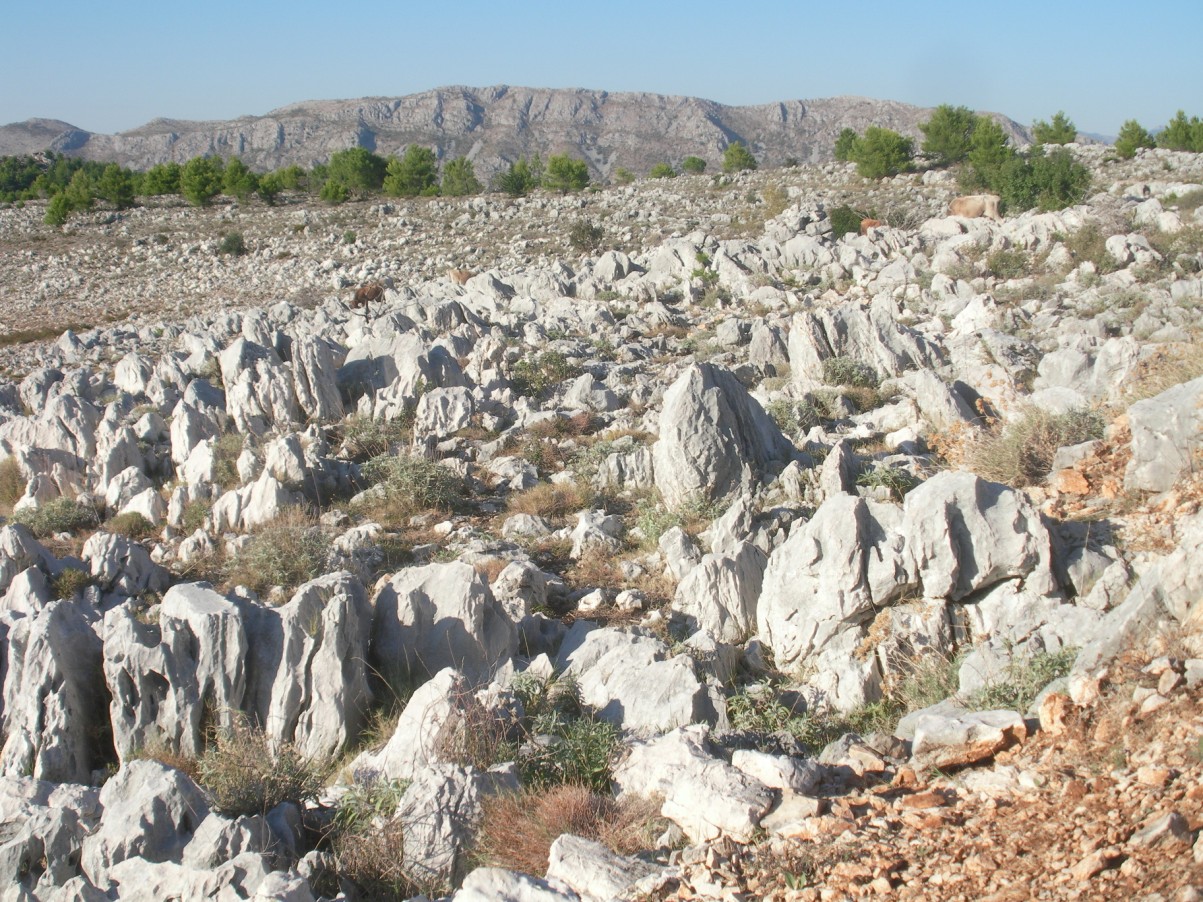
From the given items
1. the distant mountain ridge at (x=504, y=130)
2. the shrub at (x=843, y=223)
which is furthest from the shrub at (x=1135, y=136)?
the distant mountain ridge at (x=504, y=130)

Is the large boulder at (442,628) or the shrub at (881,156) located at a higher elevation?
the shrub at (881,156)

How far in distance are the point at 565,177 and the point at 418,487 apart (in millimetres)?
38088

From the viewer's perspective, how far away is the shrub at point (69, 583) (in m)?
8.20

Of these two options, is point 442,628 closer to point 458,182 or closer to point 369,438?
point 369,438

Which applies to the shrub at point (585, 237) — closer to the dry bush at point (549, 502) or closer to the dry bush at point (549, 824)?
the dry bush at point (549, 502)

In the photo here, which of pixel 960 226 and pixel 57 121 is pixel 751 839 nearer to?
pixel 960 226

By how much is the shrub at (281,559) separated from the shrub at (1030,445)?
613cm

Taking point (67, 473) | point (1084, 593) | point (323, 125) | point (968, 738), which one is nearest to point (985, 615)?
point (1084, 593)

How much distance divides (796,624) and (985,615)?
1.25m

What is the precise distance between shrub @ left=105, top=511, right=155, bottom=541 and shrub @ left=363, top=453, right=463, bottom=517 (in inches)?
101

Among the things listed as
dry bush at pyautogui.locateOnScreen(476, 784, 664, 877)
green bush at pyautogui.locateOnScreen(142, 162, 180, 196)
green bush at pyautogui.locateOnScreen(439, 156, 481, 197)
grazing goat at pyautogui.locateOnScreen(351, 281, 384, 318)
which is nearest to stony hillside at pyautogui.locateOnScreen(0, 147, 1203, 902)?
dry bush at pyautogui.locateOnScreen(476, 784, 664, 877)

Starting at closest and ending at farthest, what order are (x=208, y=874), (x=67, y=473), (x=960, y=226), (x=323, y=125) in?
1. (x=208, y=874)
2. (x=67, y=473)
3. (x=960, y=226)
4. (x=323, y=125)

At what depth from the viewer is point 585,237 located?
1174 inches

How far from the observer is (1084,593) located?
587 cm
